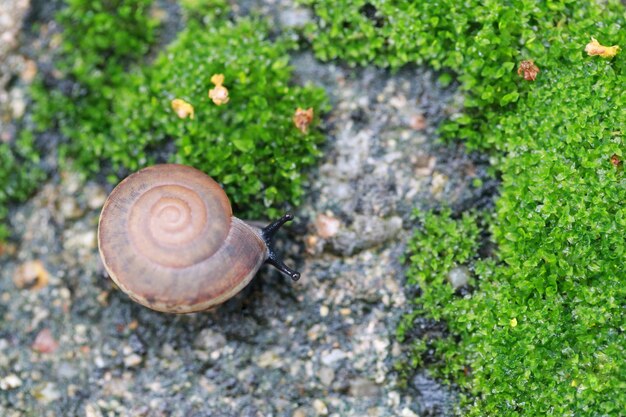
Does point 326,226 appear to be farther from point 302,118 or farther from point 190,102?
point 190,102

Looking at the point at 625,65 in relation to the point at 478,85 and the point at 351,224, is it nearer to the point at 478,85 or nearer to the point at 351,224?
the point at 478,85

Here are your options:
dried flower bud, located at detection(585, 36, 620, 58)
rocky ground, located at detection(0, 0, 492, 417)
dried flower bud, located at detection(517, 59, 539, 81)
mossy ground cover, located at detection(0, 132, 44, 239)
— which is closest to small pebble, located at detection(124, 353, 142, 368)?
rocky ground, located at detection(0, 0, 492, 417)

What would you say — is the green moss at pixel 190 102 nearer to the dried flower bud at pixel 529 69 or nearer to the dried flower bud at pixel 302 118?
the dried flower bud at pixel 302 118

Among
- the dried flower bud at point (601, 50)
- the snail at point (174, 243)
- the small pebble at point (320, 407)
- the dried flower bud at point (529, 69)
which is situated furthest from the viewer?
the small pebble at point (320, 407)

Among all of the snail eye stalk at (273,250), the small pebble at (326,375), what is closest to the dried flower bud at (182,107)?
the snail eye stalk at (273,250)

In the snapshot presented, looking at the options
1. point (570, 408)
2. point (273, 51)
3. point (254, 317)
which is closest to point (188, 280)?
point (254, 317)

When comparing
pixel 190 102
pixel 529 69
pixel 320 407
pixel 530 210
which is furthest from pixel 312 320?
pixel 529 69

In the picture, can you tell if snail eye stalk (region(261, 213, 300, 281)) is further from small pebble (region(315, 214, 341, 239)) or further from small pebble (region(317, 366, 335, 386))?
small pebble (region(317, 366, 335, 386))
